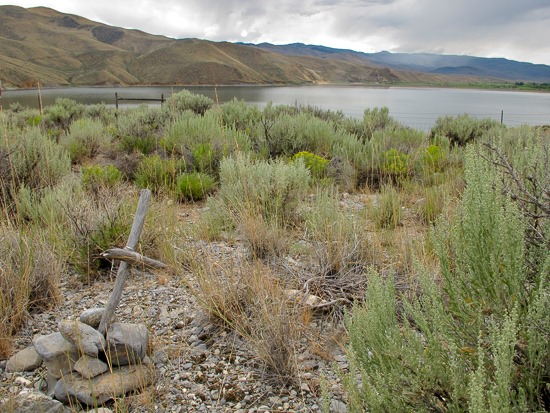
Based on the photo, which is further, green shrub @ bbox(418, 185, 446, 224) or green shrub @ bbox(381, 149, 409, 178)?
green shrub @ bbox(381, 149, 409, 178)

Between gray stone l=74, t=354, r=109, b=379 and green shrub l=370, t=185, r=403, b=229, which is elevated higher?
green shrub l=370, t=185, r=403, b=229

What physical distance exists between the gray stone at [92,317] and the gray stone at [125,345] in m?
0.15

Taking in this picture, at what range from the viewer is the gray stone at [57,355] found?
2443 millimetres

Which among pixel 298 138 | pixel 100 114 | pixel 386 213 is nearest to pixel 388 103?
A: pixel 100 114

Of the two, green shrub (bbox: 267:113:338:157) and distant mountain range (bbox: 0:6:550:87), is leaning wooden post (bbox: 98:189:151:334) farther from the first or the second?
distant mountain range (bbox: 0:6:550:87)

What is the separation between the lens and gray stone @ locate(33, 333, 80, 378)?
244cm

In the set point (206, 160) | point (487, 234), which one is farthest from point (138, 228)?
point (206, 160)

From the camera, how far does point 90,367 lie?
7.90 ft

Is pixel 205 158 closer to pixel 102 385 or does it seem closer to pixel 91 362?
pixel 91 362

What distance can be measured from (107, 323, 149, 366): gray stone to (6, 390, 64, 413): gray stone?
35 centimetres


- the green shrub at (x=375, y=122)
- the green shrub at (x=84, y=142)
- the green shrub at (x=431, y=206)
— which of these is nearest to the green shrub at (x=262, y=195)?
the green shrub at (x=431, y=206)

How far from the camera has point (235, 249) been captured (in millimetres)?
4223

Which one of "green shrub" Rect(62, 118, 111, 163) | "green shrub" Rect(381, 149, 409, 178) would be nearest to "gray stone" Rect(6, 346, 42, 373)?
"green shrub" Rect(381, 149, 409, 178)

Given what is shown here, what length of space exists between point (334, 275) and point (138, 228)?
153 cm
